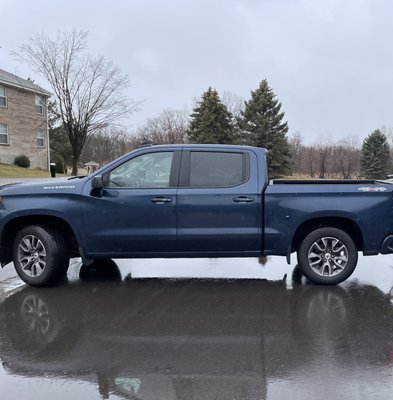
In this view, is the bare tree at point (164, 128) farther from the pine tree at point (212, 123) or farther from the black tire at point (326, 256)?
the black tire at point (326, 256)

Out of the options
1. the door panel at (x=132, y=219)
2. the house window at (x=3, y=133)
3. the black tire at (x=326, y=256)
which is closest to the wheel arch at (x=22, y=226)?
the door panel at (x=132, y=219)

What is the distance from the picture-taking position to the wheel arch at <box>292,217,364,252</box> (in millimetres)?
5996

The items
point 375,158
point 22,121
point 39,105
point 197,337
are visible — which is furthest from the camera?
point 375,158

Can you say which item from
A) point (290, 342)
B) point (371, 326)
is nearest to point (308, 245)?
point (371, 326)

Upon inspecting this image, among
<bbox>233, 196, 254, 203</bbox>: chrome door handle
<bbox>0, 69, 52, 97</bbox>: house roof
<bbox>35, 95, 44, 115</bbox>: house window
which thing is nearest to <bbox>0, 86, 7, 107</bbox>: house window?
<bbox>0, 69, 52, 97</bbox>: house roof

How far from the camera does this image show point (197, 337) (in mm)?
4367

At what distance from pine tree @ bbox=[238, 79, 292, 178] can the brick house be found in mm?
19783

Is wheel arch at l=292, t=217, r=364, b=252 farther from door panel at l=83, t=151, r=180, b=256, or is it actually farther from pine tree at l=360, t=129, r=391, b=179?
pine tree at l=360, t=129, r=391, b=179

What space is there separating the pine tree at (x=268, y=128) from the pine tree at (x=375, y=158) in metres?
11.0

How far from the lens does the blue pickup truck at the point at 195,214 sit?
5.86 m

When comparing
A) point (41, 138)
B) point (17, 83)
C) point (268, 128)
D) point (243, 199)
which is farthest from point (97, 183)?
point (268, 128)

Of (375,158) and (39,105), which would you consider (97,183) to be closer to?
(39,105)

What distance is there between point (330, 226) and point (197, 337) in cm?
264

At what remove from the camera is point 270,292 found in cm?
580
